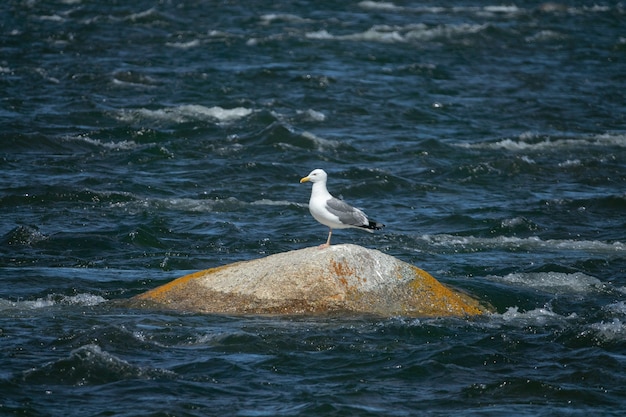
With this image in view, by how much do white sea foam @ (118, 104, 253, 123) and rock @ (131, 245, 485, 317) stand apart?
1057 cm

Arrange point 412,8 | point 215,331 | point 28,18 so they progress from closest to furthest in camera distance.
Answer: point 215,331
point 28,18
point 412,8

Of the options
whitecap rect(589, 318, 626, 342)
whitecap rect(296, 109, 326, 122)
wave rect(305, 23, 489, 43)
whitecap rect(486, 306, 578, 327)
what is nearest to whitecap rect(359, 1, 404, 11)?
wave rect(305, 23, 489, 43)

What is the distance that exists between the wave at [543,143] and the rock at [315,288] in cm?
952

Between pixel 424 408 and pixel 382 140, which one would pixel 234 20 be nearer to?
pixel 382 140

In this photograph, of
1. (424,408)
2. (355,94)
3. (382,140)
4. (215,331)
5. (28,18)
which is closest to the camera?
(424,408)

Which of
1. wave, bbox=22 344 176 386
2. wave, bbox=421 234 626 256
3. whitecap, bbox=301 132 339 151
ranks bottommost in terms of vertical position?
wave, bbox=421 234 626 256

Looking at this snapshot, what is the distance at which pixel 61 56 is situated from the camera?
27328mm

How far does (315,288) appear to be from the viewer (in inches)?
414

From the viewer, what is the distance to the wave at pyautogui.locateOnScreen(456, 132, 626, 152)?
66.0 ft

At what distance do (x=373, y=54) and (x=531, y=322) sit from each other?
18.7 m

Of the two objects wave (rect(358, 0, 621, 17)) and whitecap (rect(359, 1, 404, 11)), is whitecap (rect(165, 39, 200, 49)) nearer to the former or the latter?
wave (rect(358, 0, 621, 17))

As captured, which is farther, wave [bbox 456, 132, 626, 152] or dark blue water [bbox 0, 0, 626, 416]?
wave [bbox 456, 132, 626, 152]

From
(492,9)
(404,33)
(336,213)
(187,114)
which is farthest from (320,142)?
(492,9)

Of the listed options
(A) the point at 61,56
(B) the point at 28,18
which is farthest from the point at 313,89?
(B) the point at 28,18
